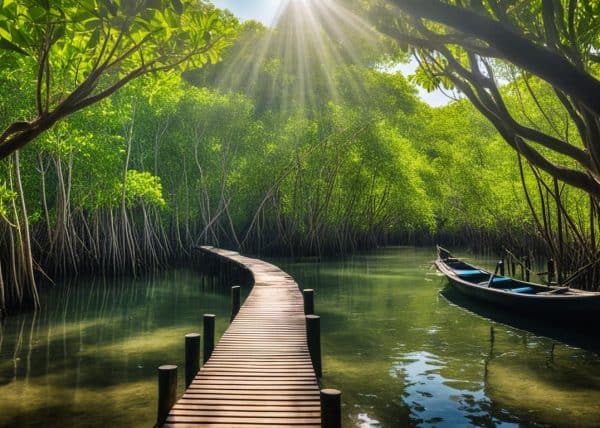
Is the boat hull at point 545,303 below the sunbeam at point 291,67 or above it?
below

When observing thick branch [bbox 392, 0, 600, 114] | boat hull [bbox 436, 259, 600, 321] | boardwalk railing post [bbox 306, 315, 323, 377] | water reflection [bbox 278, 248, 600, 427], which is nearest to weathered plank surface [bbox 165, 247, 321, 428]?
boardwalk railing post [bbox 306, 315, 323, 377]

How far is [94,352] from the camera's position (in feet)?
28.1

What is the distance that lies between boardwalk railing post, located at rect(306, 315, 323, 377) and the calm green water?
278 millimetres

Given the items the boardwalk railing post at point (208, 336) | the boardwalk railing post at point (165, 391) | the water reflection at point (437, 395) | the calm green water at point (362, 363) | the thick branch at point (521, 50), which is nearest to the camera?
the thick branch at point (521, 50)

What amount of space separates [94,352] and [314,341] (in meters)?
4.04

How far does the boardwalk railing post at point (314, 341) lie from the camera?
6953 millimetres

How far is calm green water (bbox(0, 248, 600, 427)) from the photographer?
583 centimetres

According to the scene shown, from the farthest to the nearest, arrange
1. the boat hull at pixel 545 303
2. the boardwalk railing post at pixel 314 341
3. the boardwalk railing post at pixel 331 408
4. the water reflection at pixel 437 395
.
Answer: the boat hull at pixel 545 303 < the boardwalk railing post at pixel 314 341 < the water reflection at pixel 437 395 < the boardwalk railing post at pixel 331 408

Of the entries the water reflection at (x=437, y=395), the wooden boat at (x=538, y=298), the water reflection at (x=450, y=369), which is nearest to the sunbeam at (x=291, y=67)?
the wooden boat at (x=538, y=298)

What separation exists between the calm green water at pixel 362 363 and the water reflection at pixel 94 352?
0.07ft

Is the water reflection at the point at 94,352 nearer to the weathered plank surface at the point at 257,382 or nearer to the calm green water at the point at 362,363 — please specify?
Answer: the calm green water at the point at 362,363

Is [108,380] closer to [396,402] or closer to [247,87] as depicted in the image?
[396,402]

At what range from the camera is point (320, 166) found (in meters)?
27.7

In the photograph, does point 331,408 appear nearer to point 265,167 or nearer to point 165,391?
point 165,391
